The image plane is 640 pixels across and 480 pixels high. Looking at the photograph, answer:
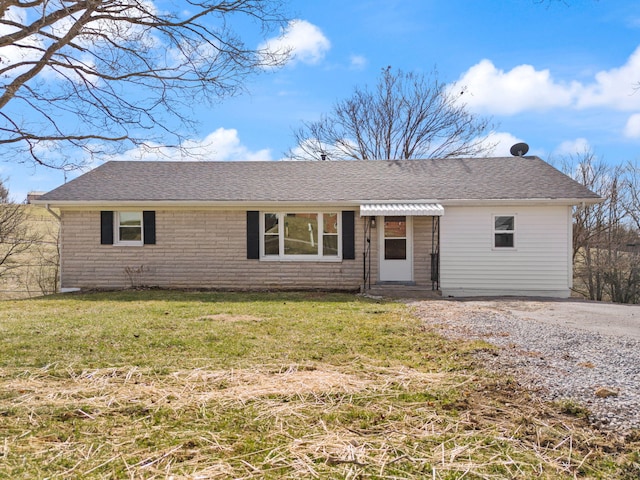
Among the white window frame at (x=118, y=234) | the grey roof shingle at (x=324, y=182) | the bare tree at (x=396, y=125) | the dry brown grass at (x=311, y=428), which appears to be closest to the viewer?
the dry brown grass at (x=311, y=428)

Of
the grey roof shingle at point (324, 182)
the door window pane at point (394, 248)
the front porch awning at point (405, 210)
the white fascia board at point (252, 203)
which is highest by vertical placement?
the grey roof shingle at point (324, 182)

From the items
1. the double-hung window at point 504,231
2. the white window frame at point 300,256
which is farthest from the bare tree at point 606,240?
the white window frame at point 300,256

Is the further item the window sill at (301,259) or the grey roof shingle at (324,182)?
the window sill at (301,259)

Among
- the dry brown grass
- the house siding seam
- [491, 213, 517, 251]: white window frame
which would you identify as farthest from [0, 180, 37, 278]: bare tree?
[491, 213, 517, 251]: white window frame

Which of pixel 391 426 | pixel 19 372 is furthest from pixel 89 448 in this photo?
pixel 19 372

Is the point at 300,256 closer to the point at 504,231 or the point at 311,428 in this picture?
the point at 504,231

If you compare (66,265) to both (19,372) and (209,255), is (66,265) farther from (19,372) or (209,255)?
(19,372)

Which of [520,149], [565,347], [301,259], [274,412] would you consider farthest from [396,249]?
[274,412]

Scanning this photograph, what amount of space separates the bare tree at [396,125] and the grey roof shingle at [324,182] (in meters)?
9.98

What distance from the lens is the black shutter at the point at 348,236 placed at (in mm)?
13594

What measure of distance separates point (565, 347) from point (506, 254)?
7632 millimetres

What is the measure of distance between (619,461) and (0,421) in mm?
4308

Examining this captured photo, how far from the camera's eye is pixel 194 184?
14.8m

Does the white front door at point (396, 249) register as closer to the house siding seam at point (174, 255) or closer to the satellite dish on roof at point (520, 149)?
the house siding seam at point (174, 255)
